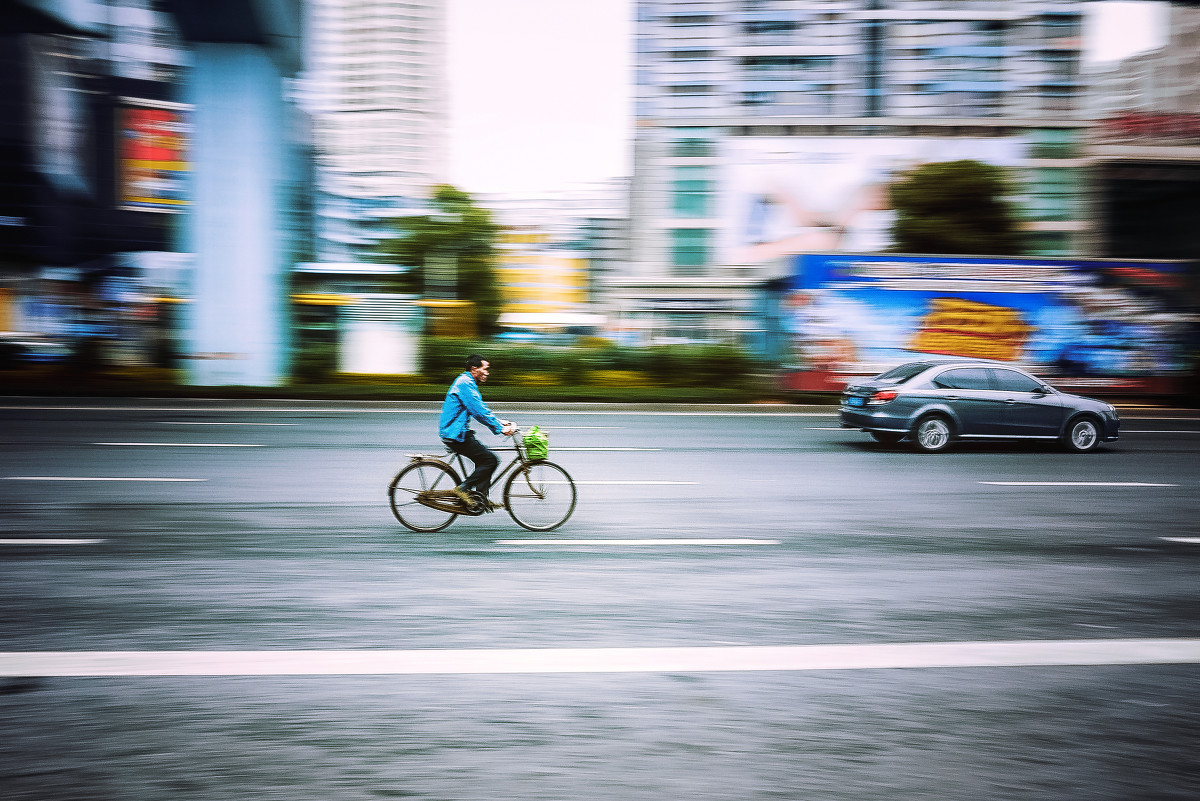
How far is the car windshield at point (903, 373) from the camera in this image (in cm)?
1360

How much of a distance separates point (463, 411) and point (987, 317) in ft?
62.3

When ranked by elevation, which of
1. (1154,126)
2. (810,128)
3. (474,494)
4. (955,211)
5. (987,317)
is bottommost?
(474,494)

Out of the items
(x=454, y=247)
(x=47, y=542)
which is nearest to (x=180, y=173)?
(x=454, y=247)

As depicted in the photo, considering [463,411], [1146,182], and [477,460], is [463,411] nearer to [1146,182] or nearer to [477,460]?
[477,460]

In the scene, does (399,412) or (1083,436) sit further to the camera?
(399,412)

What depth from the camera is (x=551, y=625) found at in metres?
5.23

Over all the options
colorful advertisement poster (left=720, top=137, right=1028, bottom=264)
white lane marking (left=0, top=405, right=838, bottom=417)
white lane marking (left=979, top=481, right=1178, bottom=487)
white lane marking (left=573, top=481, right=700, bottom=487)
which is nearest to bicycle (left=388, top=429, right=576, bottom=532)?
white lane marking (left=573, top=481, right=700, bottom=487)

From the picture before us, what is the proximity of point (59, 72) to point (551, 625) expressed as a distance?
53.0m

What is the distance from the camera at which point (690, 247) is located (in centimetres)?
5350

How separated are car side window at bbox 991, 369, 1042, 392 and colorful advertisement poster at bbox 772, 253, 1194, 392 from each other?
30.0 ft

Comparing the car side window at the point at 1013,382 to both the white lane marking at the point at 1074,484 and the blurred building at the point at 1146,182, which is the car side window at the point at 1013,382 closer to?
the white lane marking at the point at 1074,484

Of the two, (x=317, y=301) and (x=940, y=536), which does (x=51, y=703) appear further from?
(x=317, y=301)

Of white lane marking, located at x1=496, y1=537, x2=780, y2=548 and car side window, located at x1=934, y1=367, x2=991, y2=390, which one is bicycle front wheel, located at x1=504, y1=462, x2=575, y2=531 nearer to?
white lane marking, located at x1=496, y1=537, x2=780, y2=548

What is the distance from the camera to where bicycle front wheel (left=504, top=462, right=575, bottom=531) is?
786cm
